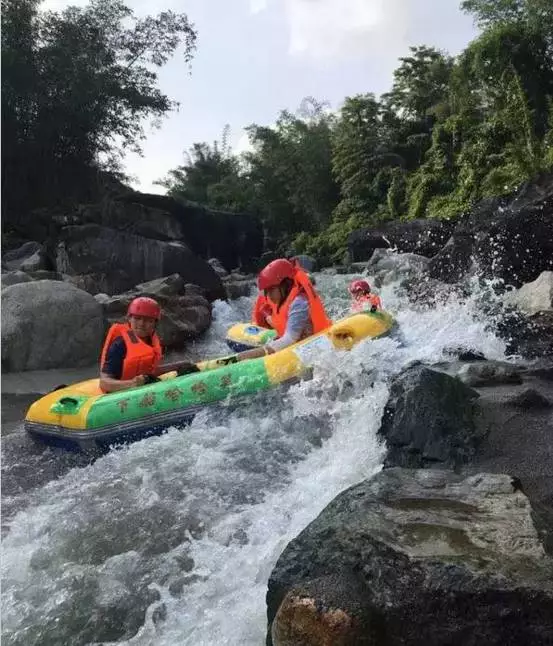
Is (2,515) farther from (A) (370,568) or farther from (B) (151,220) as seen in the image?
(B) (151,220)

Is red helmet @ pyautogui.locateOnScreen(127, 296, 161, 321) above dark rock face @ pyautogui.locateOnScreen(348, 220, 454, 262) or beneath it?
beneath

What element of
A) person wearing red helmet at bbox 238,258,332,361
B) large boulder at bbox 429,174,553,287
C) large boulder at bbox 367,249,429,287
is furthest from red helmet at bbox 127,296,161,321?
large boulder at bbox 367,249,429,287

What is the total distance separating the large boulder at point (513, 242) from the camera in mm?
8672

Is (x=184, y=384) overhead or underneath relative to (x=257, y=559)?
overhead

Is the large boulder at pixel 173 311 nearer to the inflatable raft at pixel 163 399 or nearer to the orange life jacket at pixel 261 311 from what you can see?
the orange life jacket at pixel 261 311

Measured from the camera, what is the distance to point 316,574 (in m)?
2.26

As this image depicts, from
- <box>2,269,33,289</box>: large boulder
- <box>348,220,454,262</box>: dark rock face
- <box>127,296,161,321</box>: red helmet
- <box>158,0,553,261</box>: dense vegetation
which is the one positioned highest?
<box>158,0,553,261</box>: dense vegetation

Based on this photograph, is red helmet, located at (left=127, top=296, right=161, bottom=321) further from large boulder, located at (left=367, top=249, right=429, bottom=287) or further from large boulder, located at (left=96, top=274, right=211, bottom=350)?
large boulder, located at (left=367, top=249, right=429, bottom=287)

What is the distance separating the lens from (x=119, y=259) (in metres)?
16.1

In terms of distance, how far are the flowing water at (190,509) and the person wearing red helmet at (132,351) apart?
2.03ft

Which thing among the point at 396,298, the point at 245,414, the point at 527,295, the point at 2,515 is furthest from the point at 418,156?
the point at 2,515

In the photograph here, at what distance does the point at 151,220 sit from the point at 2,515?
1580 centimetres

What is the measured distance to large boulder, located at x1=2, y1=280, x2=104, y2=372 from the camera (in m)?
8.20

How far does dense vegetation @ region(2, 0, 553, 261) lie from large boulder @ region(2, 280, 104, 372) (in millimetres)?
10033
